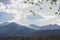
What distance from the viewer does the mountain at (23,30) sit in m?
1.86

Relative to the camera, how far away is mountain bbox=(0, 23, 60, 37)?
1.86m

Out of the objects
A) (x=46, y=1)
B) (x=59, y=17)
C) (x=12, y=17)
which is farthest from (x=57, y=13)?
(x=12, y=17)

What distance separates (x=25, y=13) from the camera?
1926mm

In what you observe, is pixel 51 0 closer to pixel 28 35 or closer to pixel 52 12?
pixel 52 12

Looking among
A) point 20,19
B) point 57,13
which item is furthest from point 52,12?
point 20,19

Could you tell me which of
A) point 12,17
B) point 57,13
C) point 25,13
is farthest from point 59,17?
point 12,17

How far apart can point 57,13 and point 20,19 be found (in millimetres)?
412

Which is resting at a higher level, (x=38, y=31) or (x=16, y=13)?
(x=16, y=13)

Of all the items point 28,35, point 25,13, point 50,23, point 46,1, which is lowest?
point 28,35

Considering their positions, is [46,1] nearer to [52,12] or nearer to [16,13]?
[52,12]

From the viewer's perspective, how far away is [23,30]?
1.88 metres

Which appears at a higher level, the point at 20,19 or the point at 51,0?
the point at 51,0

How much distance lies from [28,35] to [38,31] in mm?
114

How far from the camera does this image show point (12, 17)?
1.90 m
